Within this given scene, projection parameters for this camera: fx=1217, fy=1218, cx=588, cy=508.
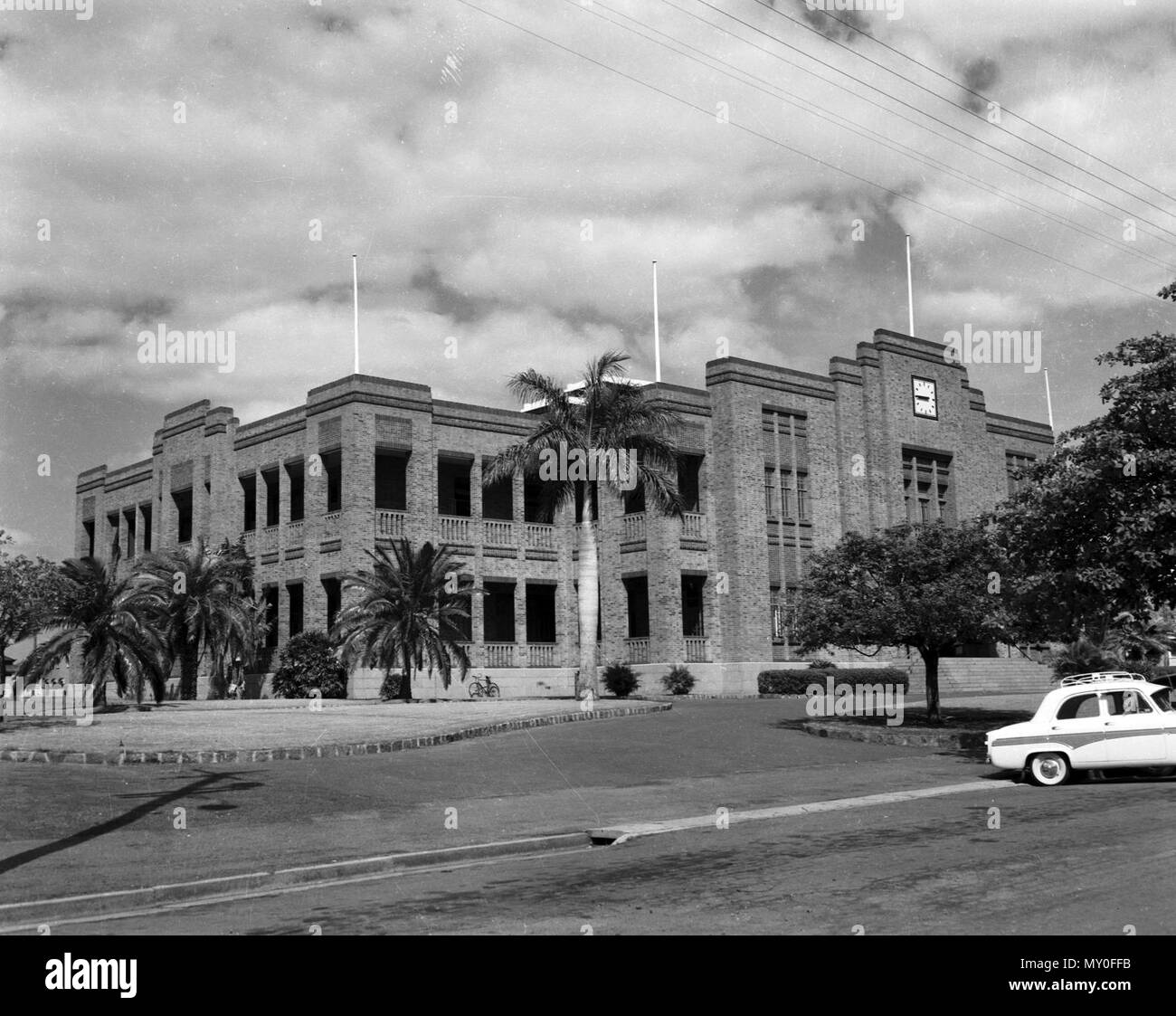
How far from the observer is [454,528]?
44562 mm

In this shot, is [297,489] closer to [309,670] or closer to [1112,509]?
[309,670]

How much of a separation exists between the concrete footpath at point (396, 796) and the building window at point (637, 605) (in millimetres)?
19720

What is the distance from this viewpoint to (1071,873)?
9.77 m

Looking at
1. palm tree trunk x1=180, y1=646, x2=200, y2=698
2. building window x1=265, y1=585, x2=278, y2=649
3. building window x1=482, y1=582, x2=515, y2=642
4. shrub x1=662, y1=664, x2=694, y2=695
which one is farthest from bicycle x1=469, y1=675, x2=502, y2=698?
palm tree trunk x1=180, y1=646, x2=200, y2=698

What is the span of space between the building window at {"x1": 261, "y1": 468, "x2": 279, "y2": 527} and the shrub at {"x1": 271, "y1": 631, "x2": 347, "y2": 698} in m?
7.60

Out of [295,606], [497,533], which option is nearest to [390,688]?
[295,606]

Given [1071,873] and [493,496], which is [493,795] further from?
[493,496]

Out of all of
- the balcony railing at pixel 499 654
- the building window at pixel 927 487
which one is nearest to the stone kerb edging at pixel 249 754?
the balcony railing at pixel 499 654

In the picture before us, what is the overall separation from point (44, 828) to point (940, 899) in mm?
9701

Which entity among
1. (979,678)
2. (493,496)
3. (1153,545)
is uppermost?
(493,496)

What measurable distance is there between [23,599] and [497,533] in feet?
61.7

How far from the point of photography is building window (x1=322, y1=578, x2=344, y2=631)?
142ft

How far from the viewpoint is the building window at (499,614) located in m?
47.6

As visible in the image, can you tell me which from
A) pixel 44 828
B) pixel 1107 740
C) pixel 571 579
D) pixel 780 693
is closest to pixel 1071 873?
pixel 1107 740
